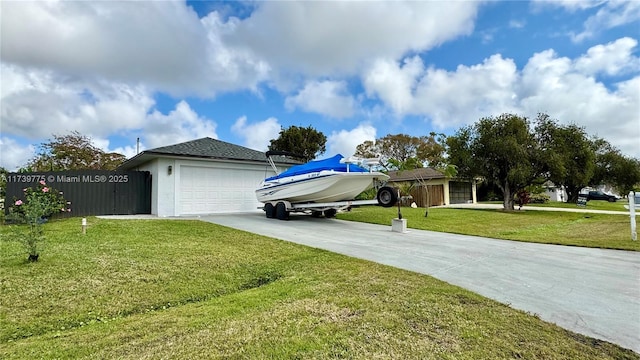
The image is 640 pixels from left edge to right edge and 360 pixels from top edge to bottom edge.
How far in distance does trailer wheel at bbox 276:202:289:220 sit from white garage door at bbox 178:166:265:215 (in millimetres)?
3675

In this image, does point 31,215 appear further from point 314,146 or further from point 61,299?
point 314,146

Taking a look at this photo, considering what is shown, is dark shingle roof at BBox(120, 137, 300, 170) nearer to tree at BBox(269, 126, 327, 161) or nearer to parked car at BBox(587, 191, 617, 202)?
tree at BBox(269, 126, 327, 161)

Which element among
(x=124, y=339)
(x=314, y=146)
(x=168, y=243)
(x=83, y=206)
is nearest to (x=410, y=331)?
(x=124, y=339)

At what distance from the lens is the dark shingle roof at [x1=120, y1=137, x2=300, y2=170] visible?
13.1 m

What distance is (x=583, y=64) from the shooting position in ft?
37.1

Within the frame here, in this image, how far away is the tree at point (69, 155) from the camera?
73.5 feet

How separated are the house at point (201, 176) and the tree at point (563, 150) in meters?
15.9

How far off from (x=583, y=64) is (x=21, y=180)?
68.4 ft

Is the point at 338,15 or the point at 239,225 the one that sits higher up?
the point at 338,15

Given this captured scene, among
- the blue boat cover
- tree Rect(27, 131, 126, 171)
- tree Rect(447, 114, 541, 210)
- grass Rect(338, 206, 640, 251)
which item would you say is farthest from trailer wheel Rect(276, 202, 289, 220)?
tree Rect(27, 131, 126, 171)

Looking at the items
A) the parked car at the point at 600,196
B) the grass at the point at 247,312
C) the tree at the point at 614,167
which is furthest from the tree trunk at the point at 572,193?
the grass at the point at 247,312

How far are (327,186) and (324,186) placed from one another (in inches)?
4.3

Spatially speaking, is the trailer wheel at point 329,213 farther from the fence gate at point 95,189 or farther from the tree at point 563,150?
the tree at point 563,150

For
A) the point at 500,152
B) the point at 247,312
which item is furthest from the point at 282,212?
the point at 500,152
